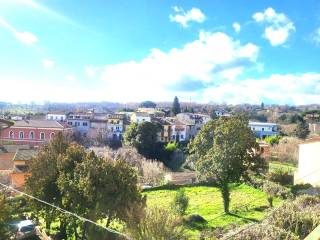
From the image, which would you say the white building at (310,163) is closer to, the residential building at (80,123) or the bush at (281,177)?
the bush at (281,177)

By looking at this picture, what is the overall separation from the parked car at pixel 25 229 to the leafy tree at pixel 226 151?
761 cm

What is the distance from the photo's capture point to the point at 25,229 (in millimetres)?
16688

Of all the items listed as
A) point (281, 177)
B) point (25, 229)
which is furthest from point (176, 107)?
point (25, 229)

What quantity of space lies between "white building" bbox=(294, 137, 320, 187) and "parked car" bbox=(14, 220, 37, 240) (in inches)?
540

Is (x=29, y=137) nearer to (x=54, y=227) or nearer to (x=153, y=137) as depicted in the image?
(x=153, y=137)

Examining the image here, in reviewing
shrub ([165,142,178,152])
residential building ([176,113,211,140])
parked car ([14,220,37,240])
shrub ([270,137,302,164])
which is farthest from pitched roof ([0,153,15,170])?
residential building ([176,113,211,140])

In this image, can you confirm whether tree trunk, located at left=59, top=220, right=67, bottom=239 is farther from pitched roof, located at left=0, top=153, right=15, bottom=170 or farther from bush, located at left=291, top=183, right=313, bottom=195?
pitched roof, located at left=0, top=153, right=15, bottom=170

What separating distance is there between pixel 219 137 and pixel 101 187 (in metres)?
7.51

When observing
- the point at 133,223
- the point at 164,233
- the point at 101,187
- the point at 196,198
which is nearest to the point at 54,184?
the point at 101,187

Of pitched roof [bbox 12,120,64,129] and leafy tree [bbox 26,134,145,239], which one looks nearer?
leafy tree [bbox 26,134,145,239]

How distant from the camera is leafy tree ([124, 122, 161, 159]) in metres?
41.8

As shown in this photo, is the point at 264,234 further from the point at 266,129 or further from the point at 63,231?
the point at 266,129

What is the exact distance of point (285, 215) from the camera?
9.98 m

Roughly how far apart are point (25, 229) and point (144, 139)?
25582mm
